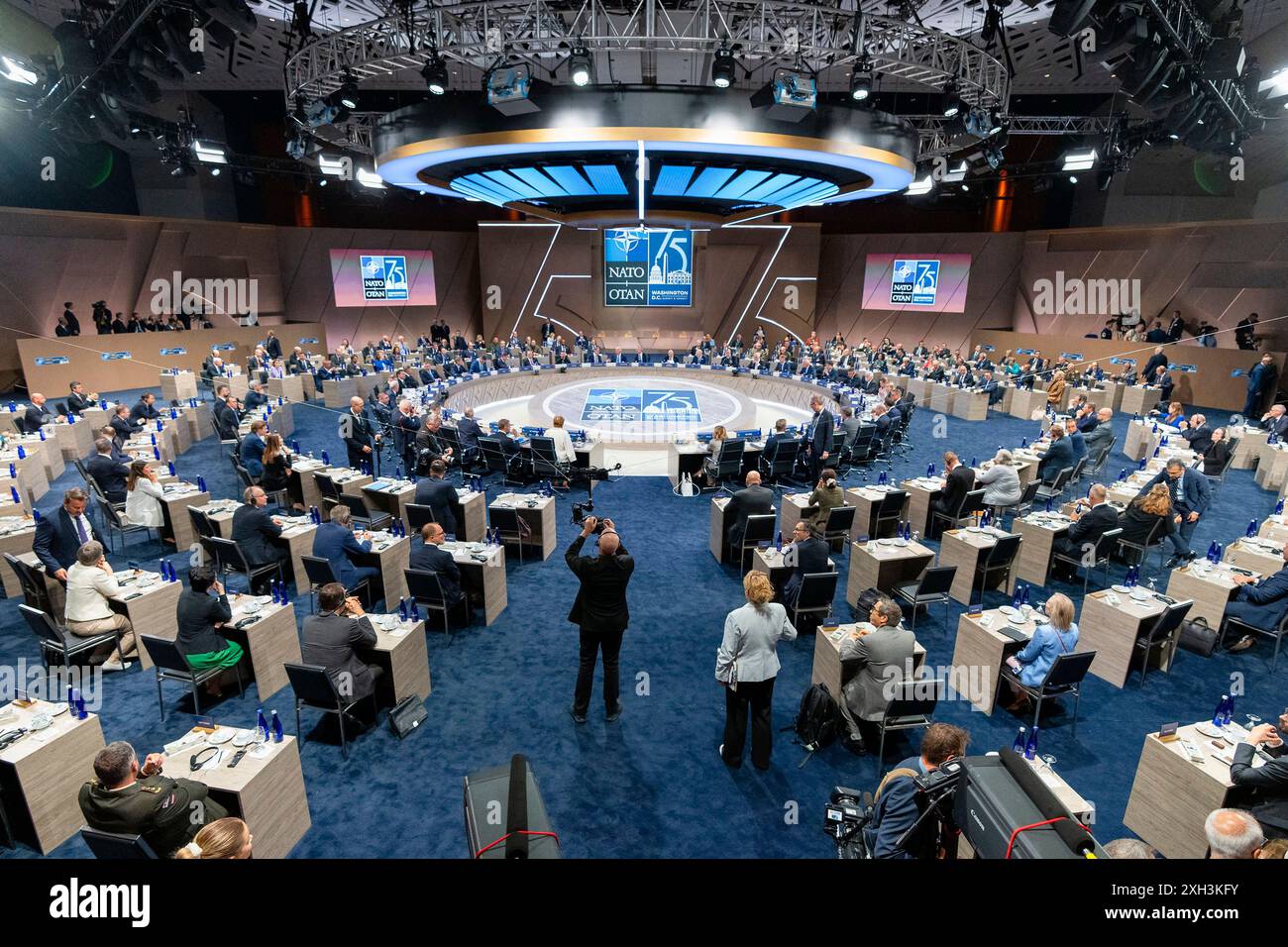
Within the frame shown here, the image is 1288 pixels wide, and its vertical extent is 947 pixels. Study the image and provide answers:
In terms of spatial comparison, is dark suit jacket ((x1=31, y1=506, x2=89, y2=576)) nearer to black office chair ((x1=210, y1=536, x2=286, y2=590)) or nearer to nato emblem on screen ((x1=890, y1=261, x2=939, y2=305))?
black office chair ((x1=210, y1=536, x2=286, y2=590))

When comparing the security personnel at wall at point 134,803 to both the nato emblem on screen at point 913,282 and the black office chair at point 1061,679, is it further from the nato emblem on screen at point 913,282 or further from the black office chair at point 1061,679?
the nato emblem on screen at point 913,282

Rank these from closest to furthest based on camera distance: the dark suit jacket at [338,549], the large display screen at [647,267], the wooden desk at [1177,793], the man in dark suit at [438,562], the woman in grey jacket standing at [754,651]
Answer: the wooden desk at [1177,793]
the woman in grey jacket standing at [754,651]
the man in dark suit at [438,562]
the dark suit jacket at [338,549]
the large display screen at [647,267]

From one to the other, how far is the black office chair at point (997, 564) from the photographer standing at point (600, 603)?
4498mm

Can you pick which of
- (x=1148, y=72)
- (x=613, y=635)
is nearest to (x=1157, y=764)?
(x=613, y=635)

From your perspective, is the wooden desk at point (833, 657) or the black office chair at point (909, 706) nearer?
the black office chair at point (909, 706)

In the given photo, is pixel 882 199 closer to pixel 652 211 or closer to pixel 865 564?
pixel 652 211

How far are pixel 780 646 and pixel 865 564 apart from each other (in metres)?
1.46

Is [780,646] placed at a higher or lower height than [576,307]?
lower

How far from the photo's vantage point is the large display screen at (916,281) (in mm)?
24828

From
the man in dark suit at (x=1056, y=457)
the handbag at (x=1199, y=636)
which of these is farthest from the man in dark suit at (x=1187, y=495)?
the handbag at (x=1199, y=636)

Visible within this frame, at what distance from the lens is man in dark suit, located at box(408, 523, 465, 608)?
252 inches

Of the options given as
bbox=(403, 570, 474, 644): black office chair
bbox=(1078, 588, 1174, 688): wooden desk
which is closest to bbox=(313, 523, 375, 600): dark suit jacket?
bbox=(403, 570, 474, 644): black office chair
